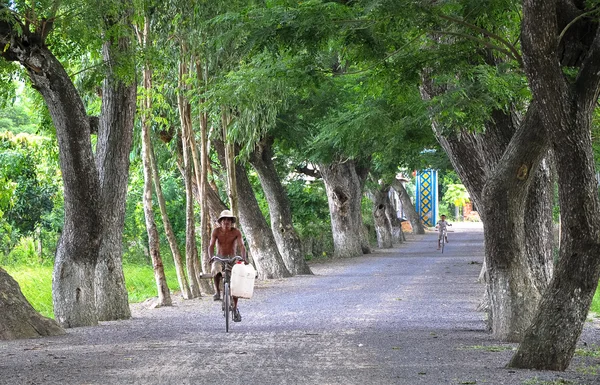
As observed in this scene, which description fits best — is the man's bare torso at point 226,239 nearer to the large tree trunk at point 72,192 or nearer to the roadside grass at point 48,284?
the large tree trunk at point 72,192

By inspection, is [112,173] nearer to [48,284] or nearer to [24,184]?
[48,284]

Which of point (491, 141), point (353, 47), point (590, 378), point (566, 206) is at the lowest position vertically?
point (590, 378)

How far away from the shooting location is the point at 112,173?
59.8 ft

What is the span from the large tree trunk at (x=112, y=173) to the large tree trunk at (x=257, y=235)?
12258mm

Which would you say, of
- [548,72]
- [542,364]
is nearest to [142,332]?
[542,364]

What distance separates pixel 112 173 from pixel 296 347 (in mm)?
6221

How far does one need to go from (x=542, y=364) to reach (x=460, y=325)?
595 centimetres

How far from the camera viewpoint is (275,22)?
13117 millimetres

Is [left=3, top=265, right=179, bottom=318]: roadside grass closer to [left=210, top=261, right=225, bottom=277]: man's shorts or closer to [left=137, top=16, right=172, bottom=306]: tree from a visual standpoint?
[left=137, top=16, right=172, bottom=306]: tree

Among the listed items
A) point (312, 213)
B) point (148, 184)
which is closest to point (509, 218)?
point (148, 184)

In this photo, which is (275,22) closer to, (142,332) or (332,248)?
(142,332)

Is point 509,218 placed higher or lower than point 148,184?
lower

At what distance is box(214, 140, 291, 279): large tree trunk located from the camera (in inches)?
1229

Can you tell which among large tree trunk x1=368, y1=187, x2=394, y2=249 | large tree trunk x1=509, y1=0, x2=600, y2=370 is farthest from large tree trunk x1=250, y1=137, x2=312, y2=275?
large tree trunk x1=509, y1=0, x2=600, y2=370
